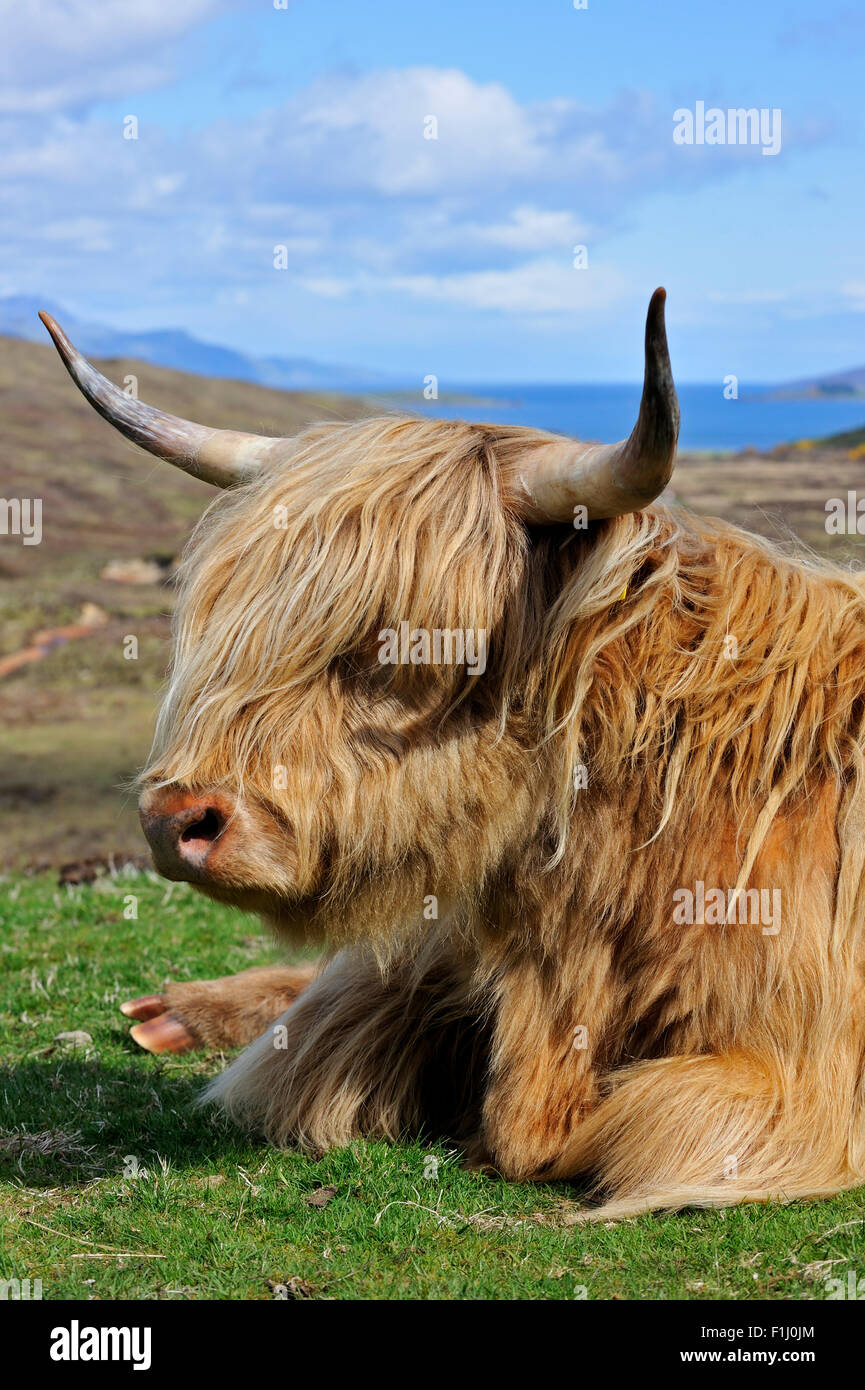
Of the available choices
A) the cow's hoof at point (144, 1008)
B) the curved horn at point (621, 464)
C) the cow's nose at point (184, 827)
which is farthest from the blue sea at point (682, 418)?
the cow's hoof at point (144, 1008)

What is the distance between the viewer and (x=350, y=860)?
306cm

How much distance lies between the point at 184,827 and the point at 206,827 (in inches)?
2.5

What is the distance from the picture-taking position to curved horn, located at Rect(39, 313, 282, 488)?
→ 11.5ft

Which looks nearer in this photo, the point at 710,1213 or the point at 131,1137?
the point at 710,1213

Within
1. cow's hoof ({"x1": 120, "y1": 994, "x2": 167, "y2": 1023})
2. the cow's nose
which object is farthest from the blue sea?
cow's hoof ({"x1": 120, "y1": 994, "x2": 167, "y2": 1023})

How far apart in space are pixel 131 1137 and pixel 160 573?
23.9m

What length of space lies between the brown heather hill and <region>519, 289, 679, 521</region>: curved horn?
2.33ft

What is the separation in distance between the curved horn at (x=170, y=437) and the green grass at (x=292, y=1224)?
1.71 meters

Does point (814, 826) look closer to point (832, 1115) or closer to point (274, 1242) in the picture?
point (832, 1115)

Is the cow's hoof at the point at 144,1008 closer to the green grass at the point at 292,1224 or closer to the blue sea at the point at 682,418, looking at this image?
the green grass at the point at 292,1224

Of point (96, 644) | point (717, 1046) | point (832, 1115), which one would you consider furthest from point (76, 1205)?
point (96, 644)

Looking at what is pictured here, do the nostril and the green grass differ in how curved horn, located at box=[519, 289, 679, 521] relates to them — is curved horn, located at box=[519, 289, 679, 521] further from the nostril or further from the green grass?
the green grass

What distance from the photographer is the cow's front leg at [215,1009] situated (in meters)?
4.59

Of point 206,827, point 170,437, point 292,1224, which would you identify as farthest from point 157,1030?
point 170,437
